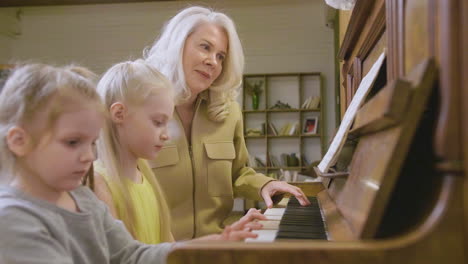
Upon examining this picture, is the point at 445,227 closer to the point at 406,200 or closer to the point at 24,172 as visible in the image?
the point at 406,200

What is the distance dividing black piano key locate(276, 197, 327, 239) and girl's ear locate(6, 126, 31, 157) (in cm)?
63

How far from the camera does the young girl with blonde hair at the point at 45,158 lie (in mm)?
968

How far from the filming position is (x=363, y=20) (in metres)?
1.83

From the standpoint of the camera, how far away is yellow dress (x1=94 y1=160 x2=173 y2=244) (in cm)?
147

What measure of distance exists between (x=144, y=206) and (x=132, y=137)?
0.25 m

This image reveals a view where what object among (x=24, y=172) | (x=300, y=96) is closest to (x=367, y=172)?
(x=24, y=172)

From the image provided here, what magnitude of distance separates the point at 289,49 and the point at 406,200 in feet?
25.0

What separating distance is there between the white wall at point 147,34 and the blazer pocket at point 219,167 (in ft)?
19.7

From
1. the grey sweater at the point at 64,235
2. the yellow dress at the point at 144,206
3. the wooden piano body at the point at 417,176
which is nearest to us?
the wooden piano body at the point at 417,176

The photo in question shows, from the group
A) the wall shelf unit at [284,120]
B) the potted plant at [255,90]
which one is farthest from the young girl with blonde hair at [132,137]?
the potted plant at [255,90]

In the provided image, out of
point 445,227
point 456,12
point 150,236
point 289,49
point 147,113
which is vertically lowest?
point 150,236

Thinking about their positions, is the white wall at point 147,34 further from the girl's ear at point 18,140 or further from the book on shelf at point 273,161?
the girl's ear at point 18,140

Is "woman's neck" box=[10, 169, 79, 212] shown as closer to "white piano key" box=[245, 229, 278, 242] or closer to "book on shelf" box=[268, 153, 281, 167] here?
"white piano key" box=[245, 229, 278, 242]

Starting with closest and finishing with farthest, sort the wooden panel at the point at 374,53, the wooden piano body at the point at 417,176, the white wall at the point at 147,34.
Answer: the wooden piano body at the point at 417,176 < the wooden panel at the point at 374,53 < the white wall at the point at 147,34
